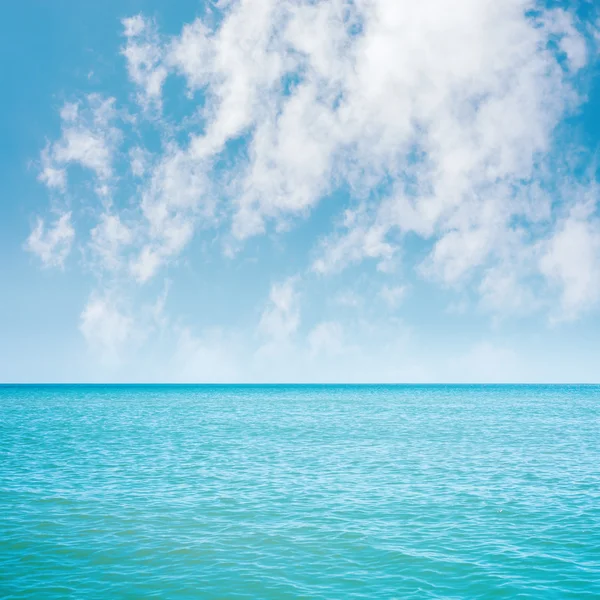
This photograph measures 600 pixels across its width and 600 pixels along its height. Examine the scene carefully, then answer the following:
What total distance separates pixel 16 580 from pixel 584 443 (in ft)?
136

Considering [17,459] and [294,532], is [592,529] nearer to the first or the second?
[294,532]

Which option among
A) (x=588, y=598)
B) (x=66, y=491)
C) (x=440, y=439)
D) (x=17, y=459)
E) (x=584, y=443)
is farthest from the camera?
(x=440, y=439)

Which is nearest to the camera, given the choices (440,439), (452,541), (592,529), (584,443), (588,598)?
(588,598)

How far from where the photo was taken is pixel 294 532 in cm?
1828

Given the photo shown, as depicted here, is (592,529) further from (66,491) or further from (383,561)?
(66,491)

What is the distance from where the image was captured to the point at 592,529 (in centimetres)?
1850

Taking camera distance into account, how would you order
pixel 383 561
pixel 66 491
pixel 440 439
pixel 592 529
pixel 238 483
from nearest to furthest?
pixel 383 561, pixel 592 529, pixel 66 491, pixel 238 483, pixel 440 439

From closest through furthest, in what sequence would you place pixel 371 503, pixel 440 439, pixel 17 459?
1. pixel 371 503
2. pixel 17 459
3. pixel 440 439

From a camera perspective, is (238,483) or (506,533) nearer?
(506,533)

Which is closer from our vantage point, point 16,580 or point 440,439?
point 16,580

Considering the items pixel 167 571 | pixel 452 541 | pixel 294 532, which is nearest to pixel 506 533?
pixel 452 541

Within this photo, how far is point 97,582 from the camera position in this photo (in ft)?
46.7

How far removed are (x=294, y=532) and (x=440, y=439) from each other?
97.4ft

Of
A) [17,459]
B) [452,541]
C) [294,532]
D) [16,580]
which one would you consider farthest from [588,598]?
[17,459]
